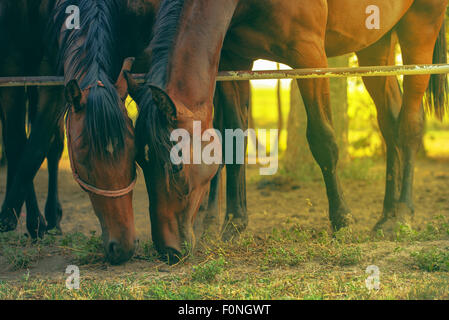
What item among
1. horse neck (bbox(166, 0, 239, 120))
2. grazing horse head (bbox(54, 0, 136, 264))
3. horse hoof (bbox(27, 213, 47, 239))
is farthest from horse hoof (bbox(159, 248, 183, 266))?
horse hoof (bbox(27, 213, 47, 239))

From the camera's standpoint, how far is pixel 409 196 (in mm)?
5098

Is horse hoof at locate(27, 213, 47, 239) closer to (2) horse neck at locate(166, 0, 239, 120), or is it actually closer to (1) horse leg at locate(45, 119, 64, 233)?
(1) horse leg at locate(45, 119, 64, 233)

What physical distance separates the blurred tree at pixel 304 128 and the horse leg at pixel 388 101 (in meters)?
2.11

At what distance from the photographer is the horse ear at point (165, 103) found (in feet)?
9.89

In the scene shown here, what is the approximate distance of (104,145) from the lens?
300 centimetres

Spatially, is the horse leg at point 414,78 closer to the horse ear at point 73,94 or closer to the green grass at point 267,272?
the green grass at point 267,272

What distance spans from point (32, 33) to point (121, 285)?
2629 mm

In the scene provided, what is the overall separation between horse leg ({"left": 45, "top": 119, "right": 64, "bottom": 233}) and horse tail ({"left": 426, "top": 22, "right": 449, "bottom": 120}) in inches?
146

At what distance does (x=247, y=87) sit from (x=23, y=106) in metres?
1.96

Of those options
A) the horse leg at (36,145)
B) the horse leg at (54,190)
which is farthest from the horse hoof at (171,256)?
the horse leg at (54,190)

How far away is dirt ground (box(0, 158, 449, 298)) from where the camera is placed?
17.5 ft
